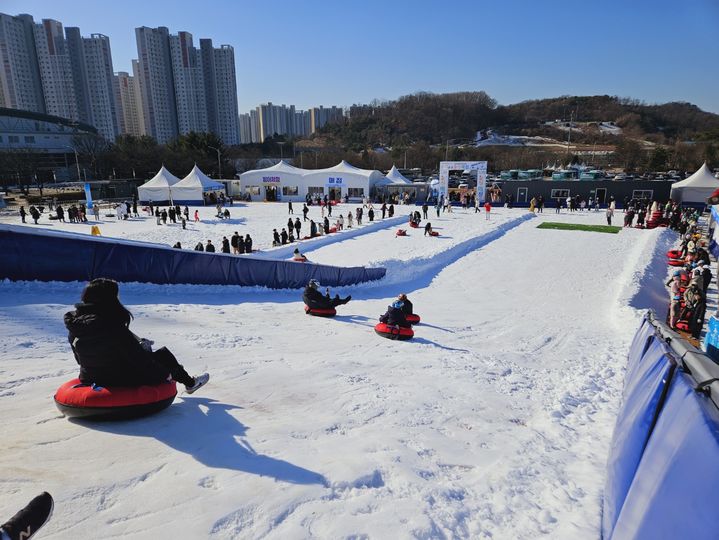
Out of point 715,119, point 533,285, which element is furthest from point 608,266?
point 715,119

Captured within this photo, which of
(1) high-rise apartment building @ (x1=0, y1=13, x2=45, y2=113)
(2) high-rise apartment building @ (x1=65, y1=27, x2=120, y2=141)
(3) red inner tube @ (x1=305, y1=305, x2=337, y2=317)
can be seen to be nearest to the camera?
(3) red inner tube @ (x1=305, y1=305, x2=337, y2=317)

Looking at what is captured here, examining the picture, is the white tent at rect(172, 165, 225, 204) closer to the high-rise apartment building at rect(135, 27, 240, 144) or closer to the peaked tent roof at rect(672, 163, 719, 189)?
the peaked tent roof at rect(672, 163, 719, 189)

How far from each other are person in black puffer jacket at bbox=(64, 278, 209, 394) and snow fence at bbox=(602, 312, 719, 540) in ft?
11.2

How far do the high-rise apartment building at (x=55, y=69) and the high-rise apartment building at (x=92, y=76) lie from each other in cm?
139

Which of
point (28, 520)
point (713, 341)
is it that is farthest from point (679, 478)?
point (28, 520)

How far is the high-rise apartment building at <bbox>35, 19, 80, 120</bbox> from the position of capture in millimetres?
81062

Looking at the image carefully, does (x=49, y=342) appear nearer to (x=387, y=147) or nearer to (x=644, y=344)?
(x=644, y=344)

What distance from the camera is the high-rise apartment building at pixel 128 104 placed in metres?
93.1

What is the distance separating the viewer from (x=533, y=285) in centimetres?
1299

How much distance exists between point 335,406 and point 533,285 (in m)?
10.3

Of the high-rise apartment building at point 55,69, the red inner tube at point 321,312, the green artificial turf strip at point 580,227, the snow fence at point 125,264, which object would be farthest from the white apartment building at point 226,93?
the red inner tube at point 321,312

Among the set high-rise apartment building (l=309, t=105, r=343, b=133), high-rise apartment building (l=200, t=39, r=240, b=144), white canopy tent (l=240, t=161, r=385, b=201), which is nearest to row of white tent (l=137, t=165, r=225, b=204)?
white canopy tent (l=240, t=161, r=385, b=201)

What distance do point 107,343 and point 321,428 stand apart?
1.89 meters

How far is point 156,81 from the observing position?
293ft
